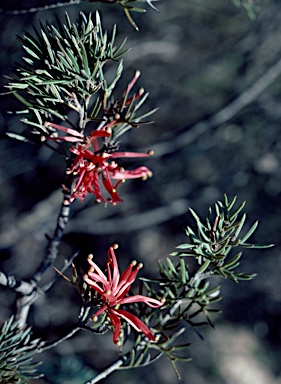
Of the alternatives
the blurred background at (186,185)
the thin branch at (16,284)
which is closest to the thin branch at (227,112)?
the blurred background at (186,185)

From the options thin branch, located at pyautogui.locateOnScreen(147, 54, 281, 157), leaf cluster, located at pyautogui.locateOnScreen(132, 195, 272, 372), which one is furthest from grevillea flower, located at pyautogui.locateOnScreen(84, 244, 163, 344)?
thin branch, located at pyautogui.locateOnScreen(147, 54, 281, 157)

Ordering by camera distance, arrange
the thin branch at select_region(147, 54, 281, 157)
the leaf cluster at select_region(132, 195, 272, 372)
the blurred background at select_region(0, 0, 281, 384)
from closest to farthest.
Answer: the leaf cluster at select_region(132, 195, 272, 372)
the thin branch at select_region(147, 54, 281, 157)
the blurred background at select_region(0, 0, 281, 384)

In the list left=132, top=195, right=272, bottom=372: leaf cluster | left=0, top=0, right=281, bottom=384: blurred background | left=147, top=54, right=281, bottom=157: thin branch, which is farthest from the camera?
left=0, top=0, right=281, bottom=384: blurred background

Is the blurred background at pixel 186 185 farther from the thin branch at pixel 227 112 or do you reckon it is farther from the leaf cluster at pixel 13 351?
the leaf cluster at pixel 13 351

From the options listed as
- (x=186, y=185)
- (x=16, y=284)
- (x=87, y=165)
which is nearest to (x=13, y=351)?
(x=16, y=284)

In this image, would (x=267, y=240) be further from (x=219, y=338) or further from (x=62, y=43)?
(x=62, y=43)

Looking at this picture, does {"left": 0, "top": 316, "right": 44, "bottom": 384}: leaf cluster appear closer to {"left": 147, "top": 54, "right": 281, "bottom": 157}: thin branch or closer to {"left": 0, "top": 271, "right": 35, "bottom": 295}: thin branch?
{"left": 0, "top": 271, "right": 35, "bottom": 295}: thin branch

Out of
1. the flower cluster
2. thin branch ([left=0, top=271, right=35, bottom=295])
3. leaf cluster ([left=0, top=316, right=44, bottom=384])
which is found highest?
the flower cluster
